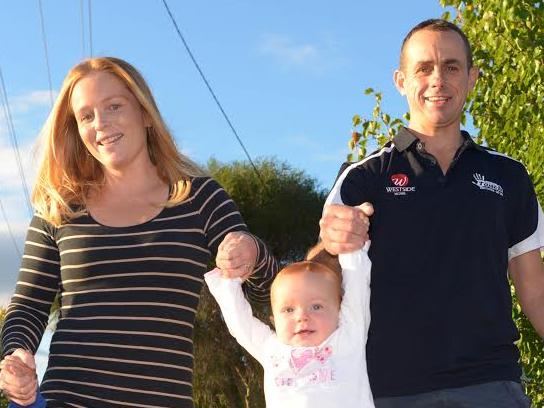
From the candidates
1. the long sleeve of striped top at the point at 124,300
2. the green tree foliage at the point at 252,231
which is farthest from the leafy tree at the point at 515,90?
the green tree foliage at the point at 252,231

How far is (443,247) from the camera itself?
426 centimetres

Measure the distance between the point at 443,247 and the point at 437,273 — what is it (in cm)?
12

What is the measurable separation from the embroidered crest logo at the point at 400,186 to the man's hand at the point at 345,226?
0.81 m

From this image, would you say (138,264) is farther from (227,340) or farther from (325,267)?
(227,340)

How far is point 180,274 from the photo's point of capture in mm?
3908

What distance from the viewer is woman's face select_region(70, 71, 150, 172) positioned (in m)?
4.11

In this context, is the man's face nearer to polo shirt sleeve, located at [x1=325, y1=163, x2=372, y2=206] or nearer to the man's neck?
the man's neck

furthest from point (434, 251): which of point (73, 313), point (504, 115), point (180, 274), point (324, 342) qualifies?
point (504, 115)

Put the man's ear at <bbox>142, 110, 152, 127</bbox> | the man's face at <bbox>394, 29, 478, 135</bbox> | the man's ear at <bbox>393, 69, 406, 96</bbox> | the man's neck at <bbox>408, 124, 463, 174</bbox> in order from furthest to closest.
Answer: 1. the man's ear at <bbox>393, 69, 406, 96</bbox>
2. the man's neck at <bbox>408, 124, 463, 174</bbox>
3. the man's face at <bbox>394, 29, 478, 135</bbox>
4. the man's ear at <bbox>142, 110, 152, 127</bbox>

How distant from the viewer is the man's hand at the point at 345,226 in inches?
141

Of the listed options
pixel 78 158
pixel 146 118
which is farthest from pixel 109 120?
pixel 78 158

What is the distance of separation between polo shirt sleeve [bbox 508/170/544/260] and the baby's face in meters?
1.18

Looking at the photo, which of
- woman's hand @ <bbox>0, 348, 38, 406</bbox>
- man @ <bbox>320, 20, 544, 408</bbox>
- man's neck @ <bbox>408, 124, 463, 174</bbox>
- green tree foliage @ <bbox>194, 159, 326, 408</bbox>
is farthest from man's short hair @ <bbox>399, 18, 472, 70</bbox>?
green tree foliage @ <bbox>194, 159, 326, 408</bbox>

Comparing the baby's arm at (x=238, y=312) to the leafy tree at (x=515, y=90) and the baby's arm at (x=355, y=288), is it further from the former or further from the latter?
the leafy tree at (x=515, y=90)
